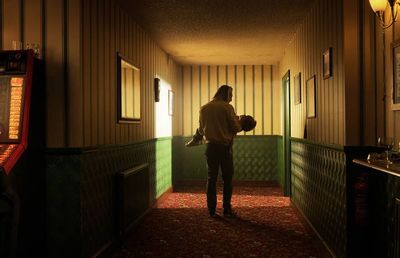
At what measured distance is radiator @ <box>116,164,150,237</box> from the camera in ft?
12.5

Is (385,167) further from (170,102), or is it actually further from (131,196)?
(170,102)

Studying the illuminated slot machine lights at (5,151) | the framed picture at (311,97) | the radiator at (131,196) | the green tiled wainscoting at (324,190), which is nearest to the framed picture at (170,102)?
the radiator at (131,196)

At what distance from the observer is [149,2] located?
4.04 meters

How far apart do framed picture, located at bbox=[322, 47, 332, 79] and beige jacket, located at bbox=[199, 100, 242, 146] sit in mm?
1723

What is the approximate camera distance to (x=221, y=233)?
4336 millimetres

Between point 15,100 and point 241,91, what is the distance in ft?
20.1

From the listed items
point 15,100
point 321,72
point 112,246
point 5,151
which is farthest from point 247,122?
point 5,151

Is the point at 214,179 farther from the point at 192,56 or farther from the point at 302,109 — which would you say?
the point at 192,56

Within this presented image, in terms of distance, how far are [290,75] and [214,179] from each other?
81.4 inches

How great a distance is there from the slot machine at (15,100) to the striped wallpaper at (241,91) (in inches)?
229

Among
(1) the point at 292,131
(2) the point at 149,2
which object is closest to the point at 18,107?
(2) the point at 149,2

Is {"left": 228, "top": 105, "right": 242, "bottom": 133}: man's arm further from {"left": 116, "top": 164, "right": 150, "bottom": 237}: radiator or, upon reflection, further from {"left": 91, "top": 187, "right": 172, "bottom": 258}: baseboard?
{"left": 91, "top": 187, "right": 172, "bottom": 258}: baseboard

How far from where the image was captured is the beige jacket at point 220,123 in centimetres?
496

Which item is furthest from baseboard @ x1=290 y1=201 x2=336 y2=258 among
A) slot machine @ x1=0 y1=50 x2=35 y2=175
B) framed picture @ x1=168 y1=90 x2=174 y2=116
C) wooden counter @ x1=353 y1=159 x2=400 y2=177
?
framed picture @ x1=168 y1=90 x2=174 y2=116
